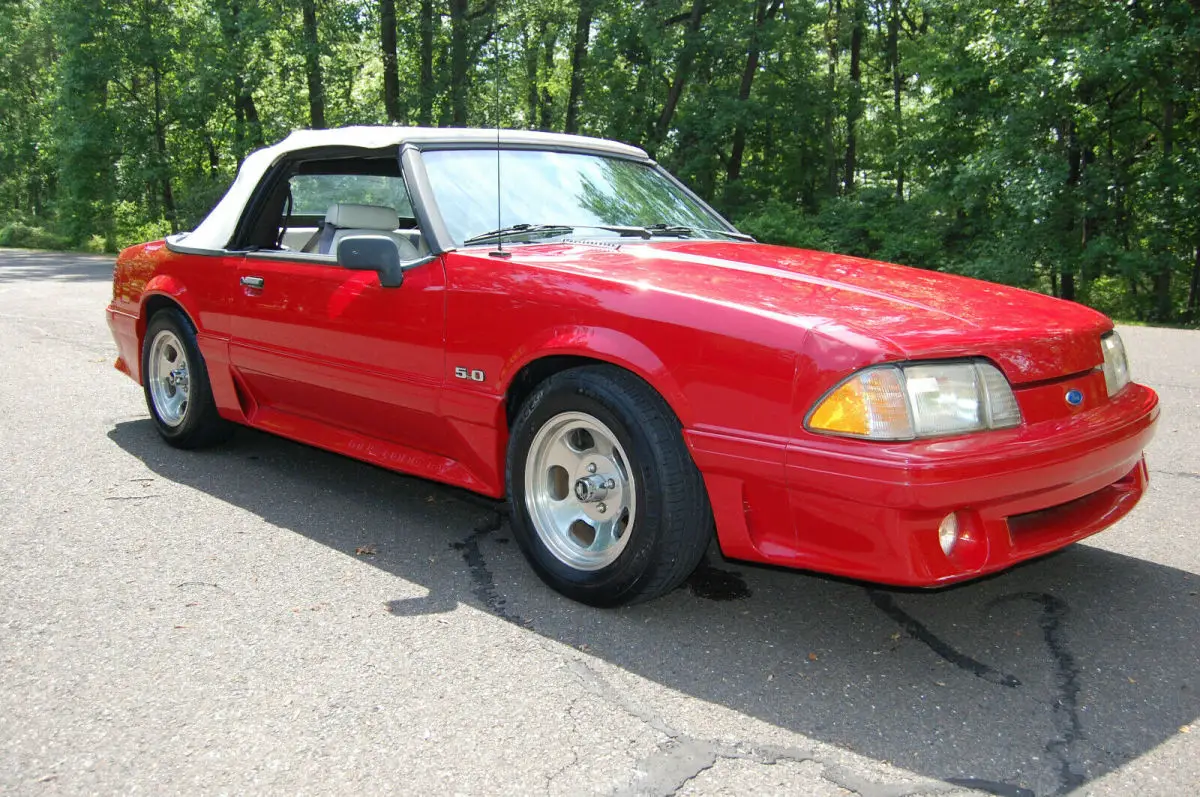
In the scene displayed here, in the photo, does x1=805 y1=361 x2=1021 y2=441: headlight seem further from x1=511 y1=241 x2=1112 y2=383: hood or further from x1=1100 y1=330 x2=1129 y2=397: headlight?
x1=1100 y1=330 x2=1129 y2=397: headlight

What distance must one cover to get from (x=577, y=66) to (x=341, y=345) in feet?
84.9

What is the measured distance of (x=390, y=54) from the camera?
87.3 feet

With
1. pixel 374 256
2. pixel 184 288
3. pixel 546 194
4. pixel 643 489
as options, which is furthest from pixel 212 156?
pixel 643 489

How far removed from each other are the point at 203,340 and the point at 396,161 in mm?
1415

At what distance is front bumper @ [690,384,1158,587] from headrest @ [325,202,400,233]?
7.40 feet

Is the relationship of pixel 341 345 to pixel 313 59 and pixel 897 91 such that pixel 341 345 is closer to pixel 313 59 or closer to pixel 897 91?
pixel 313 59

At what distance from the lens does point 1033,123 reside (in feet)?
53.2

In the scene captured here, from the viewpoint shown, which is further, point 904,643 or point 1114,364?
point 1114,364

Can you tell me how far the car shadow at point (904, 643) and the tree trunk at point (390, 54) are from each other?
24.2m

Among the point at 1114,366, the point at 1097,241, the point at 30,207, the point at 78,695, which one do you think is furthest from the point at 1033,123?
the point at 30,207

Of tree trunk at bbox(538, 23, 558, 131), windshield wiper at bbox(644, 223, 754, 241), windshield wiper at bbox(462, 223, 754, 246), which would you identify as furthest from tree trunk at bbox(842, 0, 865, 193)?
windshield wiper at bbox(462, 223, 754, 246)

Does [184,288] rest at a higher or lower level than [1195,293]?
higher

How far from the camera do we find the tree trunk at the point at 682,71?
985 inches

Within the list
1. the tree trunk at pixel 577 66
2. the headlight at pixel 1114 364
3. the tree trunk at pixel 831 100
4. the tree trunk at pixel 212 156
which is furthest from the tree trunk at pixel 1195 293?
the tree trunk at pixel 212 156
